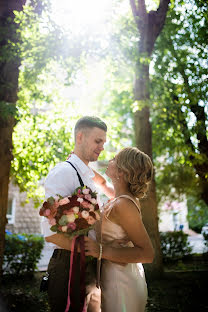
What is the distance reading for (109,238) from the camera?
3.01m

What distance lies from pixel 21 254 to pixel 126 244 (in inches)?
312

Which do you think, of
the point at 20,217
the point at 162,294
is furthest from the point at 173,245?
the point at 20,217

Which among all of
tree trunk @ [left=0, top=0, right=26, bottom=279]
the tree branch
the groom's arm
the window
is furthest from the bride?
the window

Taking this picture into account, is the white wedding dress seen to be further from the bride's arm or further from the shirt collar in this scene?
the shirt collar

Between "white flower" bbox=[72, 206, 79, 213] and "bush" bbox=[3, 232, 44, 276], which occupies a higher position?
"white flower" bbox=[72, 206, 79, 213]

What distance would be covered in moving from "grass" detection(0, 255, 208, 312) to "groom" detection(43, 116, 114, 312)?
4801mm

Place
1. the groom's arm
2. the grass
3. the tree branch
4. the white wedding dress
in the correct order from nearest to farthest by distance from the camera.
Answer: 1. the white wedding dress
2. the groom's arm
3. the grass
4. the tree branch

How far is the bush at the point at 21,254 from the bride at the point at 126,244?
7.65m

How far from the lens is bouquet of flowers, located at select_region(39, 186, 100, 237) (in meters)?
2.46

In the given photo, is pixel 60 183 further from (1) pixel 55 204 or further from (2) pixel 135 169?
(2) pixel 135 169

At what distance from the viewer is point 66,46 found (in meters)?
7.50

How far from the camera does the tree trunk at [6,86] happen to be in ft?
21.3


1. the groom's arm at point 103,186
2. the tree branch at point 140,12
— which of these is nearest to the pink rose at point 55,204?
the groom's arm at point 103,186

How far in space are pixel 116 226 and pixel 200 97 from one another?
487 cm
